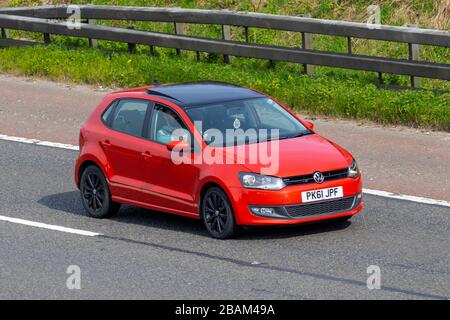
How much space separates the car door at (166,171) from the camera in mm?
13992

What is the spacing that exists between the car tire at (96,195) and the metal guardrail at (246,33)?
6175 mm

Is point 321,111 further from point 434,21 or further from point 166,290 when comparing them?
point 166,290

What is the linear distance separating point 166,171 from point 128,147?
29.4 inches

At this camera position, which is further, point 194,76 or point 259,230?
point 194,76

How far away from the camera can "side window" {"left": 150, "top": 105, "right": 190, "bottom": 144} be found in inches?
565

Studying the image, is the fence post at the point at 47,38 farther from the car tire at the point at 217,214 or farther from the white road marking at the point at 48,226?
the car tire at the point at 217,214

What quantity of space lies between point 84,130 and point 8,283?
11.9ft

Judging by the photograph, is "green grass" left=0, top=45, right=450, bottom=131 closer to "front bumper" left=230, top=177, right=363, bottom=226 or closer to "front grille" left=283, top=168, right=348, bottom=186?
"front grille" left=283, top=168, right=348, bottom=186

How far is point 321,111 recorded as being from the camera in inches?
795

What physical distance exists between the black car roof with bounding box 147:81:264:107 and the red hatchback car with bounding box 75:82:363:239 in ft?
0.04

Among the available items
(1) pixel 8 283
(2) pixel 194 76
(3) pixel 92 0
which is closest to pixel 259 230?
(1) pixel 8 283

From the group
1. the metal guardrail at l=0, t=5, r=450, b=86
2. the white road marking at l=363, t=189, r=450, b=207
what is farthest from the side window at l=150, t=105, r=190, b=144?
the metal guardrail at l=0, t=5, r=450, b=86

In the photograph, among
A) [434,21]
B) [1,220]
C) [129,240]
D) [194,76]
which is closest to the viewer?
[129,240]

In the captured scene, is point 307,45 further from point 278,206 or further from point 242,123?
point 278,206
